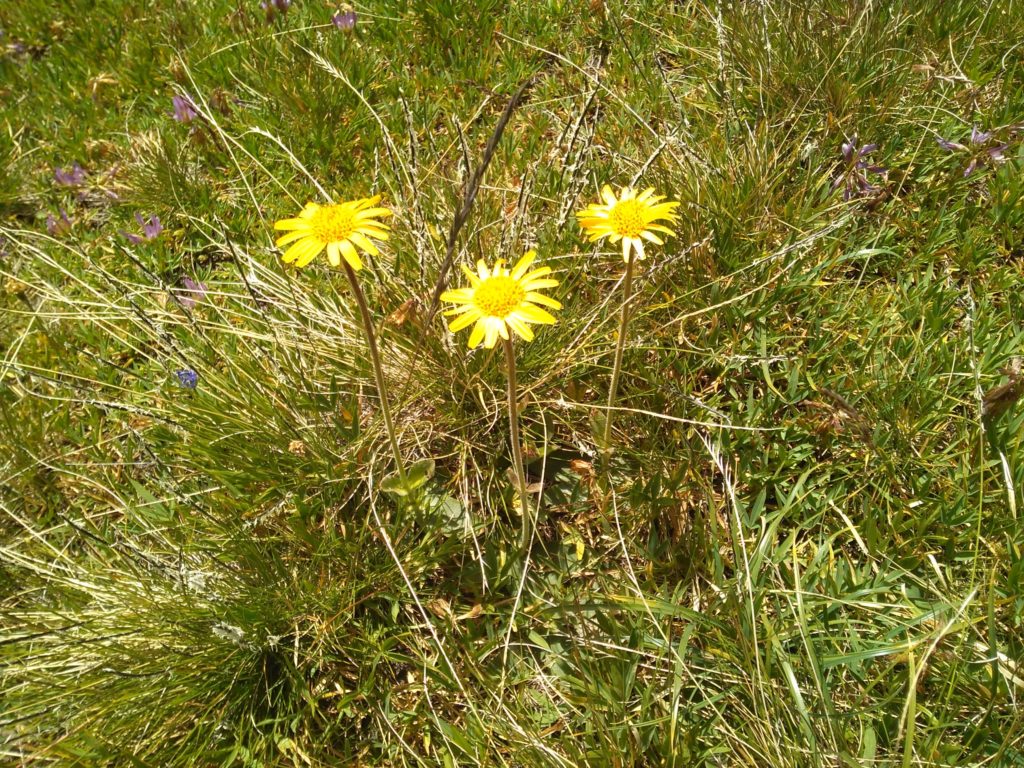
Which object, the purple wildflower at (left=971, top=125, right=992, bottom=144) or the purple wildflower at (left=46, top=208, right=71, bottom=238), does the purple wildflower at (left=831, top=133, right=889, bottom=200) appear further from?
the purple wildflower at (left=46, top=208, right=71, bottom=238)

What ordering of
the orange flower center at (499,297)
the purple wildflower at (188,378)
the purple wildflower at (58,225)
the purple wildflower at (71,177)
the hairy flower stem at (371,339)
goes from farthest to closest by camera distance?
the purple wildflower at (71,177), the purple wildflower at (58,225), the purple wildflower at (188,378), the orange flower center at (499,297), the hairy flower stem at (371,339)

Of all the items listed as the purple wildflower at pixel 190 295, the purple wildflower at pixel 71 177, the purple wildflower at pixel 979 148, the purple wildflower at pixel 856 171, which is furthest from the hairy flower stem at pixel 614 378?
the purple wildflower at pixel 71 177

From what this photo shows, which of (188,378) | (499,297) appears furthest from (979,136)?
(188,378)

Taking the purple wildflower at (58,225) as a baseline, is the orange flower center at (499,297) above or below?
below

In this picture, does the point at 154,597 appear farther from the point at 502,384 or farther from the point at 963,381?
the point at 963,381

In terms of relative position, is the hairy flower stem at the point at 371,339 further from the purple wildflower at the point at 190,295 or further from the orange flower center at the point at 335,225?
the purple wildflower at the point at 190,295

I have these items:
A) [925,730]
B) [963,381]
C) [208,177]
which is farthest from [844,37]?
[208,177]

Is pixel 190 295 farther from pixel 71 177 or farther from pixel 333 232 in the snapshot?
pixel 333 232

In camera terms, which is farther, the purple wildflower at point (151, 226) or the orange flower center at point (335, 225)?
the purple wildflower at point (151, 226)
